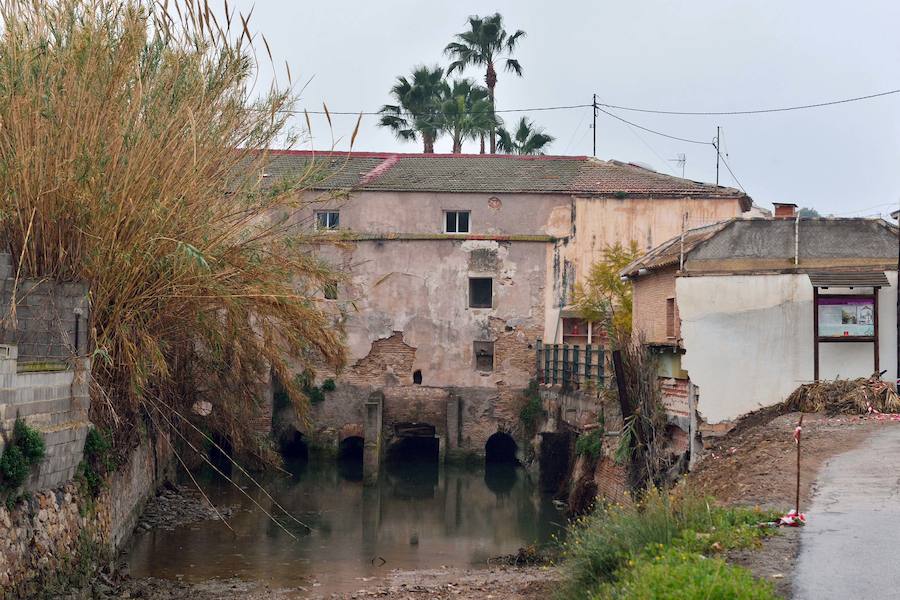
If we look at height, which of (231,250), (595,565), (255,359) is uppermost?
(231,250)

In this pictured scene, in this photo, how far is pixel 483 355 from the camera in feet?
116

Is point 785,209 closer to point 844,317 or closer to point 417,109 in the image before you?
point 844,317

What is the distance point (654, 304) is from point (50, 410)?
12.5 metres

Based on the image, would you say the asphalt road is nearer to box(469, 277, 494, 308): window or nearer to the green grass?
the green grass

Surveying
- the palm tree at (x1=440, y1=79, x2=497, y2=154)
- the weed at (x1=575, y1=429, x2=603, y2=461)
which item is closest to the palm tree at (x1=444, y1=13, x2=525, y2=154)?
the palm tree at (x1=440, y1=79, x2=497, y2=154)

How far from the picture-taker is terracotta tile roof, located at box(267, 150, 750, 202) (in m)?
34.9

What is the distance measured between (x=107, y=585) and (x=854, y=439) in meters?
10.7

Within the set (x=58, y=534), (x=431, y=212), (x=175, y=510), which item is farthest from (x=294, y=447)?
(x=58, y=534)

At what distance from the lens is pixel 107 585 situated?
15.4 m

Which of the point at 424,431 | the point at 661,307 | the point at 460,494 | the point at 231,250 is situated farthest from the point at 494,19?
the point at 231,250

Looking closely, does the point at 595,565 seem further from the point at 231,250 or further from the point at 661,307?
the point at 661,307

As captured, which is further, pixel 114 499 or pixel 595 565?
pixel 114 499

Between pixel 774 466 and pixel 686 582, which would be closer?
pixel 686 582

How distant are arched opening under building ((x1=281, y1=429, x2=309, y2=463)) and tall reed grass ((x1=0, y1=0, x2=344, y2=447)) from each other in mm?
15217
